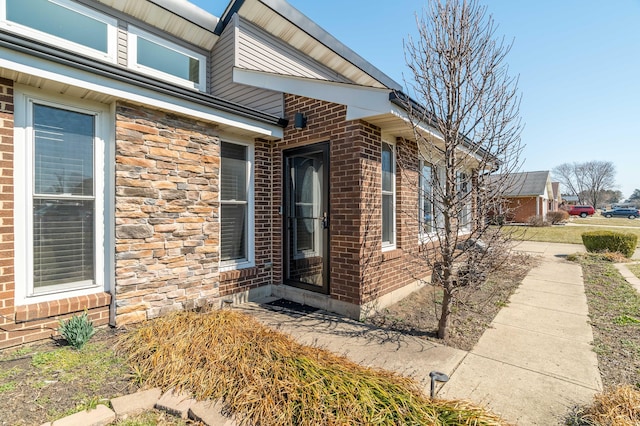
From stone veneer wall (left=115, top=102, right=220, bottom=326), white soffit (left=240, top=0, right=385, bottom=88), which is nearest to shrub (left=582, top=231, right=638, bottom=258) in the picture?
white soffit (left=240, top=0, right=385, bottom=88)

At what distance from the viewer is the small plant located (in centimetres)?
309

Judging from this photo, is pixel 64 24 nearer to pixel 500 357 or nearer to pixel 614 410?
pixel 500 357

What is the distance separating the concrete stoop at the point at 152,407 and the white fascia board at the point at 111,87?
10.3ft

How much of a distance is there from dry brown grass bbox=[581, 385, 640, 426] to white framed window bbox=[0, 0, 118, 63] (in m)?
8.37

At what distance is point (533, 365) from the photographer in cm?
312

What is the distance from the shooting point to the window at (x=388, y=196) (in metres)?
5.33

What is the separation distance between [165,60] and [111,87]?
393cm

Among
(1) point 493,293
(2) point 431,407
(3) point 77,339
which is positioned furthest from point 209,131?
(1) point 493,293

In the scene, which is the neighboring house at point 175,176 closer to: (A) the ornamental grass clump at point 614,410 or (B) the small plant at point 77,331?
(B) the small plant at point 77,331

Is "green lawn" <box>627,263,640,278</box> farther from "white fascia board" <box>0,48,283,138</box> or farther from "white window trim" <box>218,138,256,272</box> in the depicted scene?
"white fascia board" <box>0,48,283,138</box>

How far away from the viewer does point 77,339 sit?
10.1 feet

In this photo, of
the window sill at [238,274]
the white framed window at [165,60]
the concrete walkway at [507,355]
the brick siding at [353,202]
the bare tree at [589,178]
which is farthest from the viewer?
the bare tree at [589,178]

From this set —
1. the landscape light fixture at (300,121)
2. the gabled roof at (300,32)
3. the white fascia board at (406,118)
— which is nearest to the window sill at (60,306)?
the landscape light fixture at (300,121)

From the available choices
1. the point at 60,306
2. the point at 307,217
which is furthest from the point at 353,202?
the point at 60,306
